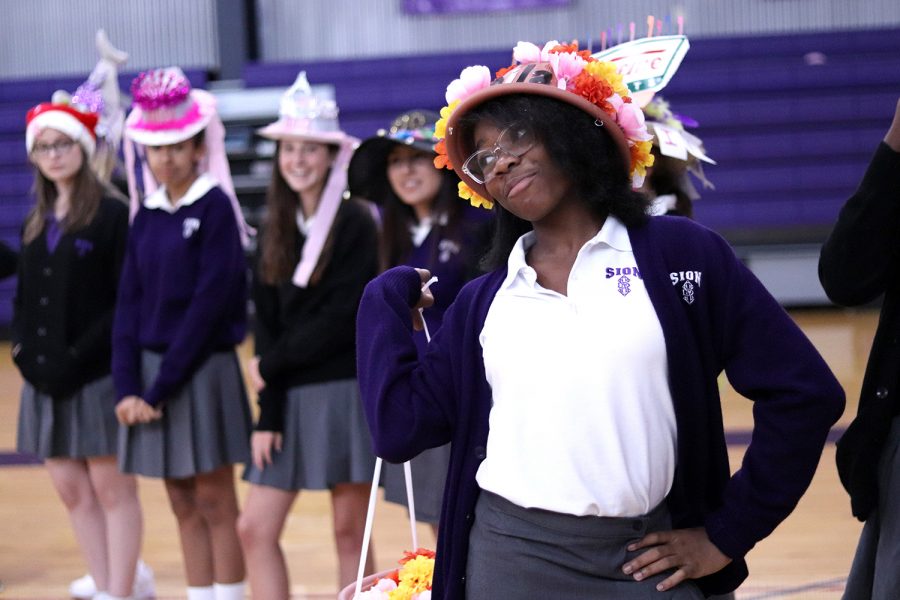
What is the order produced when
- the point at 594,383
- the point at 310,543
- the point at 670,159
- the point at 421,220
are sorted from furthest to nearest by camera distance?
the point at 310,543 < the point at 421,220 < the point at 670,159 < the point at 594,383

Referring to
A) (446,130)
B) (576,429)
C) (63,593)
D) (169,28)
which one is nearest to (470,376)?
(576,429)

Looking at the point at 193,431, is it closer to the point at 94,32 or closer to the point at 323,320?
the point at 323,320

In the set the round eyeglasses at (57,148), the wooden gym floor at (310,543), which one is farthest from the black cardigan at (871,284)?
the round eyeglasses at (57,148)

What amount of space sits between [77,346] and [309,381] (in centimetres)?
85

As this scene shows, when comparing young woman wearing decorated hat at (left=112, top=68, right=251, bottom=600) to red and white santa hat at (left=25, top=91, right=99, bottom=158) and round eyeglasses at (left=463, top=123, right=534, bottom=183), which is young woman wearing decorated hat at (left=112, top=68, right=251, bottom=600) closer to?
red and white santa hat at (left=25, top=91, right=99, bottom=158)

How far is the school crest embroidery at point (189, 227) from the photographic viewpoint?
331cm

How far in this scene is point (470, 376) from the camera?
159cm

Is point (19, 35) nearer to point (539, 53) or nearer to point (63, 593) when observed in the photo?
point (63, 593)

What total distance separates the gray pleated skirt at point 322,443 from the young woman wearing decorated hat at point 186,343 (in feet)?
0.76

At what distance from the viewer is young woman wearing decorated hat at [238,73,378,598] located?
3.13 meters

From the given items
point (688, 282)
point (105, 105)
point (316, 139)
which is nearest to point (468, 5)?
point (105, 105)

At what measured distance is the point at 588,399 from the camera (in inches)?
57.7

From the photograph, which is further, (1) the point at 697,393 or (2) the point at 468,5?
(2) the point at 468,5

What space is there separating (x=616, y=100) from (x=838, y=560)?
103 inches
